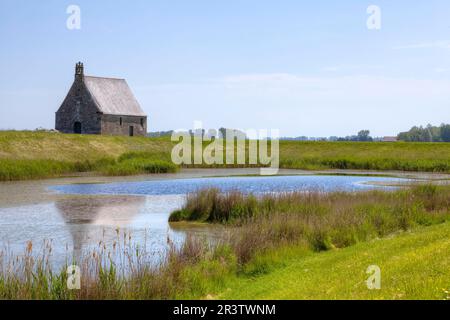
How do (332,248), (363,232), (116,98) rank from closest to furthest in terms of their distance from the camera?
(332,248) → (363,232) → (116,98)

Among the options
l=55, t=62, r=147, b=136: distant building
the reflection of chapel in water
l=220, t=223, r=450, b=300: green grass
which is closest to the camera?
l=220, t=223, r=450, b=300: green grass

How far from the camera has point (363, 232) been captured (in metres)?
15.8

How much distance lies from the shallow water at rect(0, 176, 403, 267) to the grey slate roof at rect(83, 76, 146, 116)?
36.7 metres

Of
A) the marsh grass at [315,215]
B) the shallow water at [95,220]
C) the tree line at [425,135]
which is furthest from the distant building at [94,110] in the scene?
the tree line at [425,135]

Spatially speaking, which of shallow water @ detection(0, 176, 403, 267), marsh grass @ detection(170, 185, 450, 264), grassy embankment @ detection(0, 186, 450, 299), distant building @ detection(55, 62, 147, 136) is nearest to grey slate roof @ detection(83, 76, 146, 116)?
distant building @ detection(55, 62, 147, 136)

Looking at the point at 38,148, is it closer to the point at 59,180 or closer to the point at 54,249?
the point at 59,180

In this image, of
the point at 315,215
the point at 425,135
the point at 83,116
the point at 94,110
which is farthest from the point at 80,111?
the point at 425,135

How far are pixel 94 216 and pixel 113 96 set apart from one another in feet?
170

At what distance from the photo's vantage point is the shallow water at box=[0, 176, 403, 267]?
15.7 metres

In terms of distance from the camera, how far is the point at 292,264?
41.9 ft

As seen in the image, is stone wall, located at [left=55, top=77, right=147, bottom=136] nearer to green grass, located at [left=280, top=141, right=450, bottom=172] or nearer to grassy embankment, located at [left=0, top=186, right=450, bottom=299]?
green grass, located at [left=280, top=141, right=450, bottom=172]

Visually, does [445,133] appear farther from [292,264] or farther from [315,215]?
[292,264]
